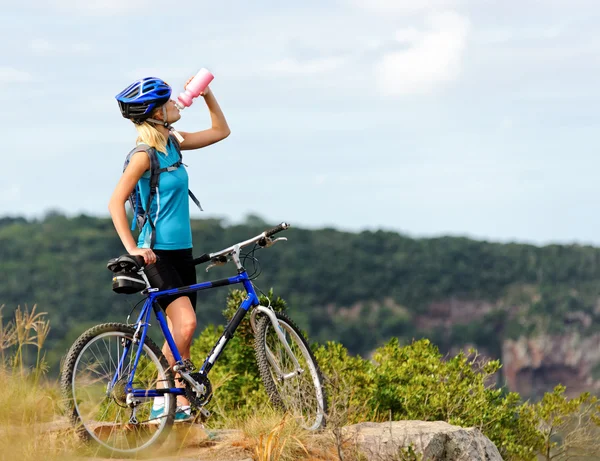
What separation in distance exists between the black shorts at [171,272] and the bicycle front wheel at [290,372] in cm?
65

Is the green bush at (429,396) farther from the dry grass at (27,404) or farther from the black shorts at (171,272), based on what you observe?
the black shorts at (171,272)

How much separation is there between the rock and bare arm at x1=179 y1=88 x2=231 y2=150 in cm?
220

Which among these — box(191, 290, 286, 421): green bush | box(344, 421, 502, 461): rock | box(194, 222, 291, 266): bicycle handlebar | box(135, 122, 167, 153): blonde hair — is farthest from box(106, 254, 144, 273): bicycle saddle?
box(191, 290, 286, 421): green bush

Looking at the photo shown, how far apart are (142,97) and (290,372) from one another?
213 centimetres

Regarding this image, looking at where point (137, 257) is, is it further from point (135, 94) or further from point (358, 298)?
point (358, 298)

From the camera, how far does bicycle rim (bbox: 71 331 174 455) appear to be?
5.63m

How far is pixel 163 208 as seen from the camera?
577 centimetres

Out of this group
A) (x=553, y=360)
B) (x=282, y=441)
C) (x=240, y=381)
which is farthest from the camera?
(x=553, y=360)

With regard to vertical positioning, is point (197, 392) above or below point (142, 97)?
below

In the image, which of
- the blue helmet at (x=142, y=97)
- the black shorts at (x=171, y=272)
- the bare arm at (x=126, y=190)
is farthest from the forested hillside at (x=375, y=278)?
the bare arm at (x=126, y=190)

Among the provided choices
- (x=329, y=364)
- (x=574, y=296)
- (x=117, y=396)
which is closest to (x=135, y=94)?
(x=117, y=396)

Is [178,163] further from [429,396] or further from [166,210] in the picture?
[429,396]

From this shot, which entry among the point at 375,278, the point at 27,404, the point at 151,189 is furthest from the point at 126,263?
the point at 375,278

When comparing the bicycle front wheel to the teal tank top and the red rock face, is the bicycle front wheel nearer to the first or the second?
the teal tank top
